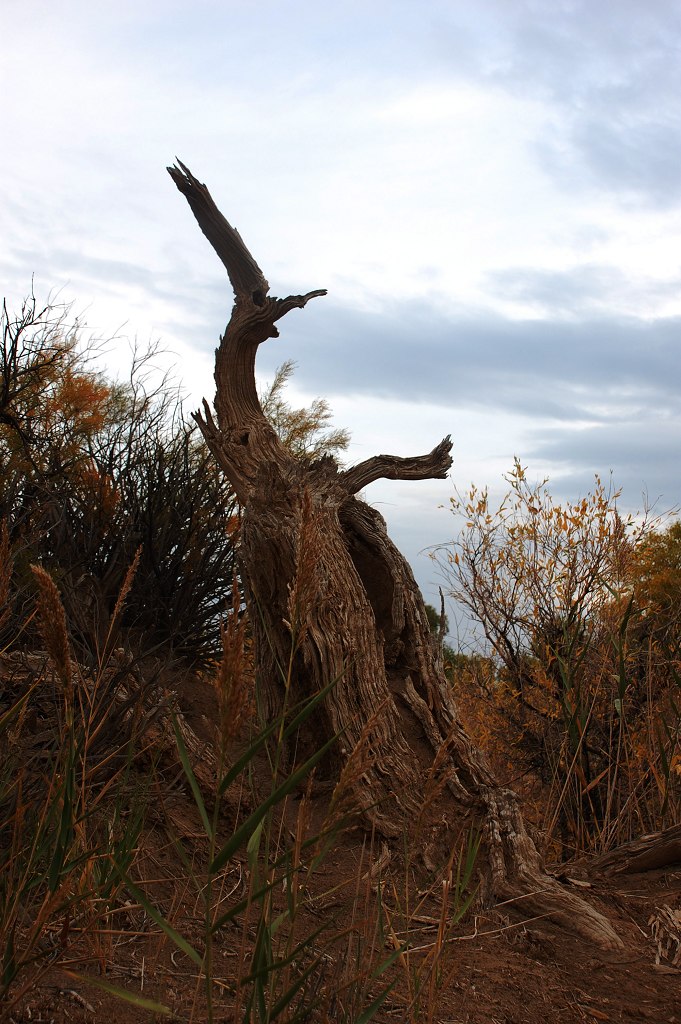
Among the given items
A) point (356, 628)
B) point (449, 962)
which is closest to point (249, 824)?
point (449, 962)

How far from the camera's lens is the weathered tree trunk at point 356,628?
12.3ft

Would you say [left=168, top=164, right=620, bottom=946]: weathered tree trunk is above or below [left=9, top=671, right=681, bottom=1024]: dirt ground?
above

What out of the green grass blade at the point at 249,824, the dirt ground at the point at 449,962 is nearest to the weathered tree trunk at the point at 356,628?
the dirt ground at the point at 449,962

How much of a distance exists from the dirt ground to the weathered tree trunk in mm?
195

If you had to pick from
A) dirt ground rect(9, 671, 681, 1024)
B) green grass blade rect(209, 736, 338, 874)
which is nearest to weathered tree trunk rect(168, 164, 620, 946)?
dirt ground rect(9, 671, 681, 1024)

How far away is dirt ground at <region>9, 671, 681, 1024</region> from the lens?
7.23ft

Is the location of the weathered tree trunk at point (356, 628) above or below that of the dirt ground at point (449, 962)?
above

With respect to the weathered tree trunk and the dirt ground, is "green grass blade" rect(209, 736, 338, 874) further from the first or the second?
the weathered tree trunk

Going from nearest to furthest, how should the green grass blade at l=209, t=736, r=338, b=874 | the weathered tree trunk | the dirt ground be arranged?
the green grass blade at l=209, t=736, r=338, b=874 → the dirt ground → the weathered tree trunk

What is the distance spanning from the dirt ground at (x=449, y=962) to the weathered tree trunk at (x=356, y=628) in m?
0.20

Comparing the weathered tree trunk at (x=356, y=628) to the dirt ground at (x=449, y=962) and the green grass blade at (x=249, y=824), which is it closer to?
the dirt ground at (x=449, y=962)

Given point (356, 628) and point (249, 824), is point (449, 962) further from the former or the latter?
point (249, 824)

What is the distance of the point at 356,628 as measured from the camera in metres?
4.23

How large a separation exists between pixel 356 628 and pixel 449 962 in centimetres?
168
